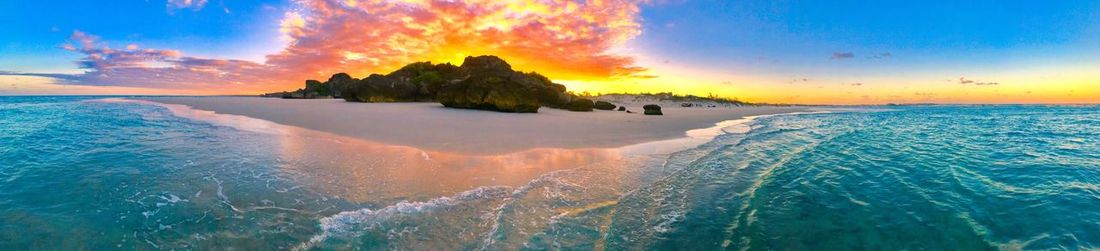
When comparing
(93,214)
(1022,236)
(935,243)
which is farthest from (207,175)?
(1022,236)

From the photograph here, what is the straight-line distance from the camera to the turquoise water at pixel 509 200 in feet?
13.8

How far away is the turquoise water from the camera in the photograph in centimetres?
419

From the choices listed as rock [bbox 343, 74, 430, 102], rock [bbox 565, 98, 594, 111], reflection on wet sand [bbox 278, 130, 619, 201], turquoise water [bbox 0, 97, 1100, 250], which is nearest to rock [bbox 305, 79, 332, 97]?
rock [bbox 343, 74, 430, 102]

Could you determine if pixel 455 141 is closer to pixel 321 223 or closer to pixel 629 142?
pixel 629 142

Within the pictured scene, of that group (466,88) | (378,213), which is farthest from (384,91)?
(378,213)

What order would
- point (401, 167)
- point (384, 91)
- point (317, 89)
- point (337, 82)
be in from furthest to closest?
1. point (317, 89)
2. point (337, 82)
3. point (384, 91)
4. point (401, 167)

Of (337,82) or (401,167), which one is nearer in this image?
(401,167)

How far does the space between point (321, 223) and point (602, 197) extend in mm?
3440

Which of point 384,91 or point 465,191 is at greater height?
point 384,91

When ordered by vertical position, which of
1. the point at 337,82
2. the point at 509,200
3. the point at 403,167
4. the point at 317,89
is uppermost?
the point at 337,82

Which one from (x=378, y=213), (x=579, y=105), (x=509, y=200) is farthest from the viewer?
(x=579, y=105)

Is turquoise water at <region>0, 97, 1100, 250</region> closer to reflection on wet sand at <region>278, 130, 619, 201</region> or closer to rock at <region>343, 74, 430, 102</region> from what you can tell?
reflection on wet sand at <region>278, 130, 619, 201</region>

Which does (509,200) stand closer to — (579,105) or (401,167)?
(401,167)

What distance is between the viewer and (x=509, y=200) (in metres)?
5.54
